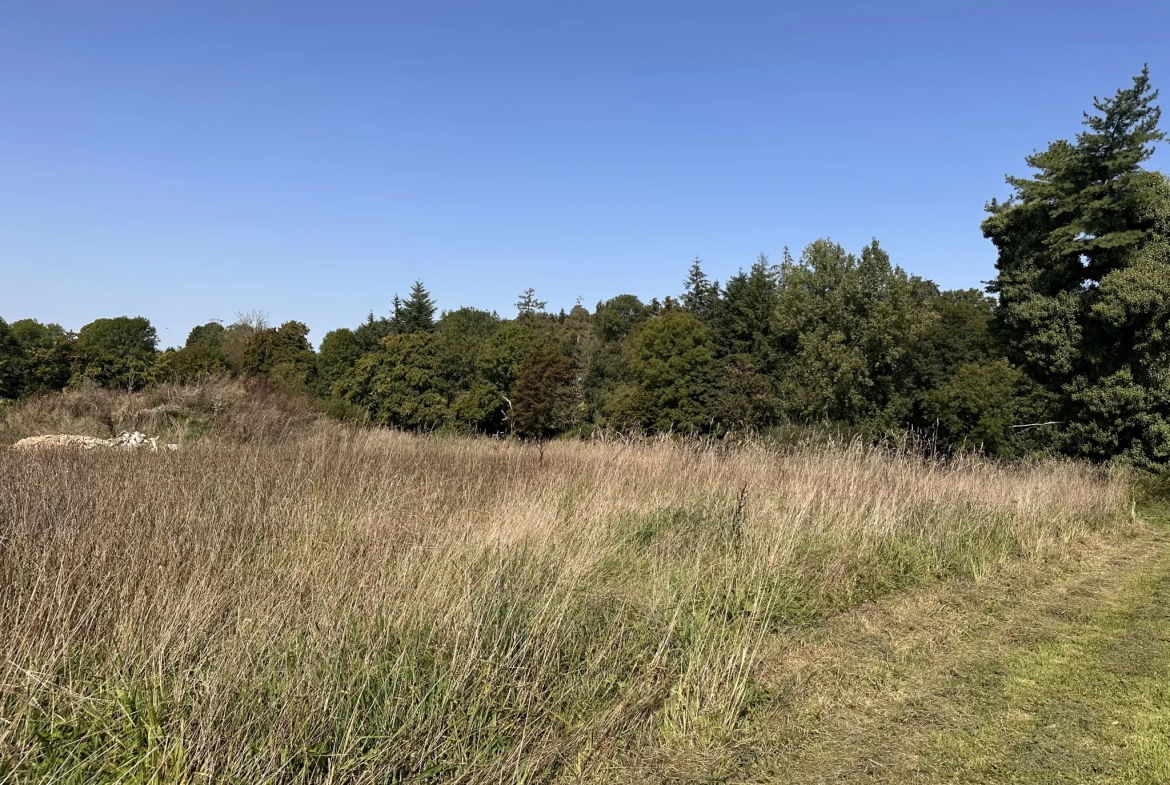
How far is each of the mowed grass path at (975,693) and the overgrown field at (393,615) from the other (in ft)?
0.73

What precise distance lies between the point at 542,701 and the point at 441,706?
1.64 ft

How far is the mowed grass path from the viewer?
3.11 metres

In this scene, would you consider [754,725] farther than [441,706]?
Yes

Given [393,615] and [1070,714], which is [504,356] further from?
[1070,714]

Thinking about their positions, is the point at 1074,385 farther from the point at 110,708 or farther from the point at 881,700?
the point at 110,708

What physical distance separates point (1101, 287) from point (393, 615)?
1642 centimetres

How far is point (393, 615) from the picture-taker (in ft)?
10.7

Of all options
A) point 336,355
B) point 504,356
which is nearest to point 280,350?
point 336,355

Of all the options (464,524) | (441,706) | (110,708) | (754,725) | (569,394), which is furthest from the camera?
(569,394)

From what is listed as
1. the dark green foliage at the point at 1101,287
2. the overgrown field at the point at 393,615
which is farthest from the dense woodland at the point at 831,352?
the overgrown field at the point at 393,615

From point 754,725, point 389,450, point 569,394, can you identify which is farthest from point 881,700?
point 569,394

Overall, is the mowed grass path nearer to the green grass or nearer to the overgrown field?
the green grass

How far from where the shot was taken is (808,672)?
4016mm

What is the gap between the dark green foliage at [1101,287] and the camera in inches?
542
